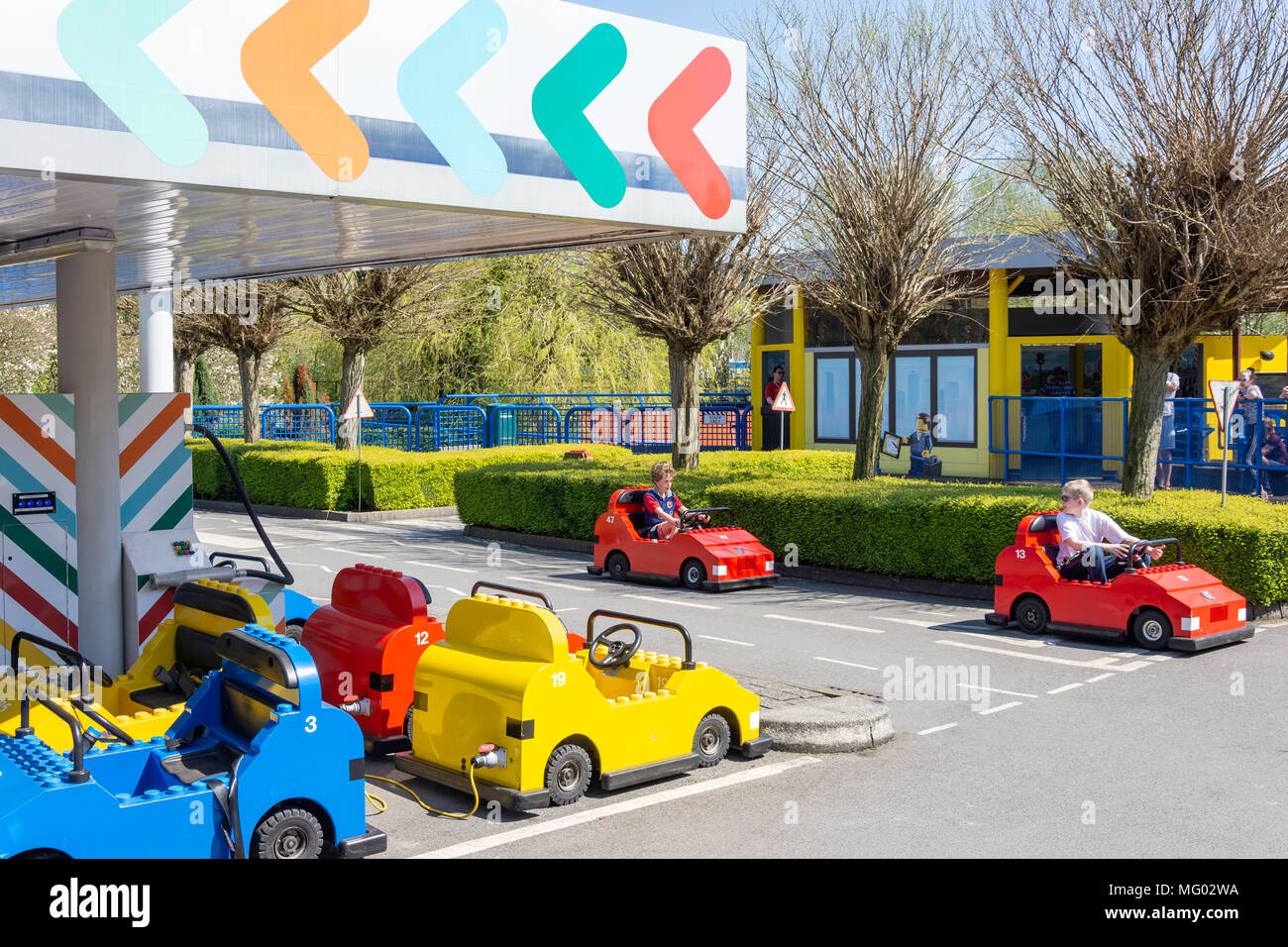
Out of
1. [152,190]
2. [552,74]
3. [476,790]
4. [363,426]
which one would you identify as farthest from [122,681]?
[363,426]

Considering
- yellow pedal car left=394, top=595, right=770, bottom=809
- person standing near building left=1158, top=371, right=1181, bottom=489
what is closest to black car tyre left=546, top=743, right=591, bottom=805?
yellow pedal car left=394, top=595, right=770, bottom=809

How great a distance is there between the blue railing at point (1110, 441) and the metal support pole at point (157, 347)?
14606 millimetres

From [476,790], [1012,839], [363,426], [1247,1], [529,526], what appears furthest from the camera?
[363,426]

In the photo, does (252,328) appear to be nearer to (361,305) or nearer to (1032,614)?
(361,305)

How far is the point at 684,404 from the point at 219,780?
49.6ft

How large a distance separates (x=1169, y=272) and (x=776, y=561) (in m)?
5.84

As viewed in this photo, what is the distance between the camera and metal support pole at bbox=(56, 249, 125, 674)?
27.1ft

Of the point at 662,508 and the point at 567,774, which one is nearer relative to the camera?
the point at 567,774

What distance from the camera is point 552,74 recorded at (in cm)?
727

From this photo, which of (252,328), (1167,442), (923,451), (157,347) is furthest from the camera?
(252,328)

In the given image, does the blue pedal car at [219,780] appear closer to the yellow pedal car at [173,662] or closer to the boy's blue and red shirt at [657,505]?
the yellow pedal car at [173,662]

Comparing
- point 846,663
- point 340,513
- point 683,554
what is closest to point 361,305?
point 340,513

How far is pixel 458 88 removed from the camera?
6973mm

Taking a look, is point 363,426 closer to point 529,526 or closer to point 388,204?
point 529,526
